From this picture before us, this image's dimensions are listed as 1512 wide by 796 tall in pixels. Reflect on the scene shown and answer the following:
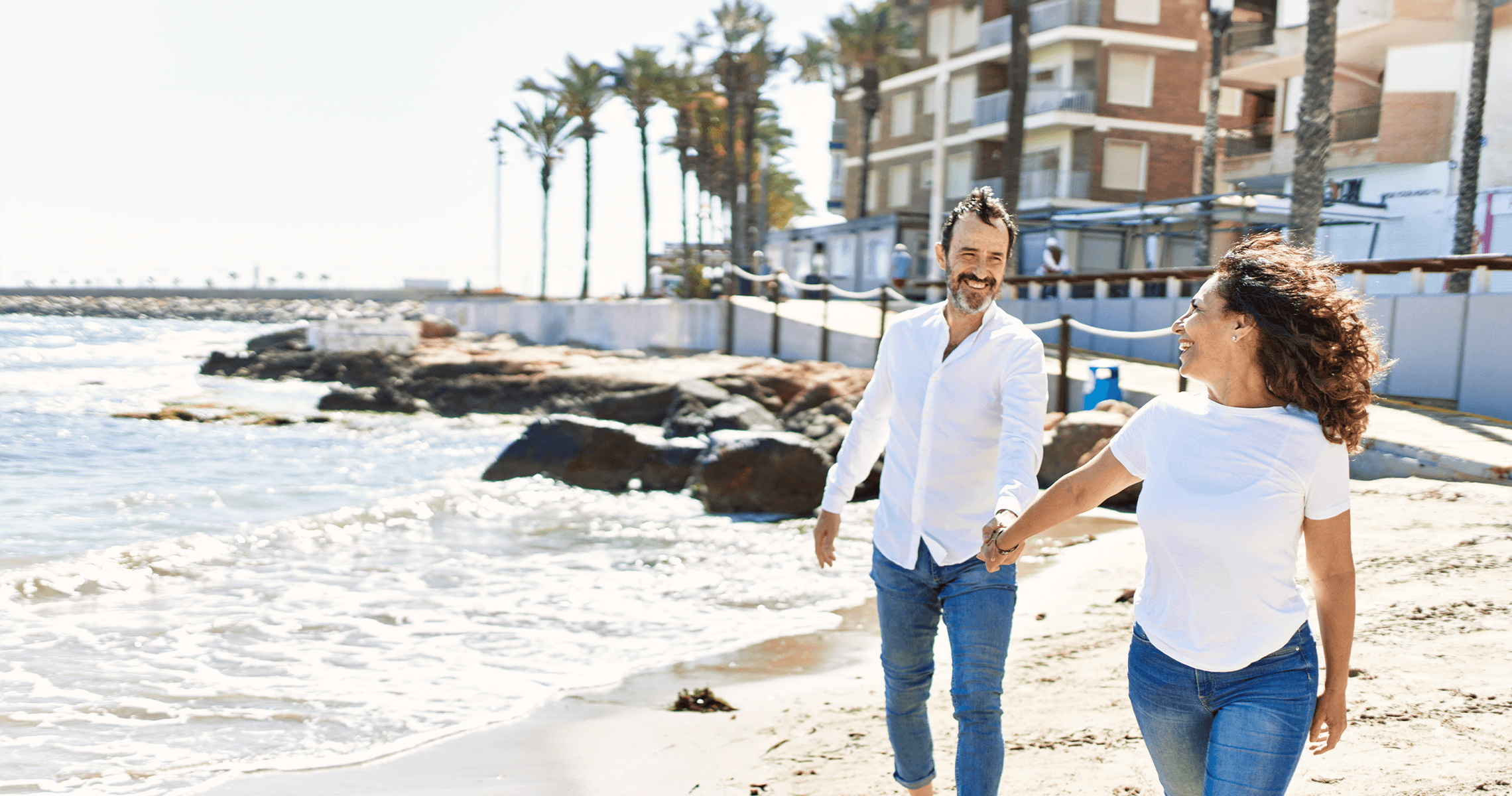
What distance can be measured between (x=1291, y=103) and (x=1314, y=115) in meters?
18.8

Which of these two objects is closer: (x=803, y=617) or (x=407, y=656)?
(x=407, y=656)

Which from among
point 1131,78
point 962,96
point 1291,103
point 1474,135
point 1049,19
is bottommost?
point 1474,135

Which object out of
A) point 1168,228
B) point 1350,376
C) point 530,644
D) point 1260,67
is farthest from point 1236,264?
point 1260,67

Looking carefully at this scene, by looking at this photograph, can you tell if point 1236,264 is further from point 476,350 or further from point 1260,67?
point 1260,67

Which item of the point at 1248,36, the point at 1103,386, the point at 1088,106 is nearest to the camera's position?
the point at 1103,386

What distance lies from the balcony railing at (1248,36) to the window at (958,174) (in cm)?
943

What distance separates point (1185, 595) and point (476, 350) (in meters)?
26.9

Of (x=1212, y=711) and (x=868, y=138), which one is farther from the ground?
(x=868, y=138)

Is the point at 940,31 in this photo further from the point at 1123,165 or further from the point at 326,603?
the point at 326,603

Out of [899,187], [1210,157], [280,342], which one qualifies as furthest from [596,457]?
[899,187]

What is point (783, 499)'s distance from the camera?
11.4m

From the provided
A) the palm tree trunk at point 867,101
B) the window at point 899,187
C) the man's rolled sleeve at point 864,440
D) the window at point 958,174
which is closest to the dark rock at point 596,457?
the man's rolled sleeve at point 864,440

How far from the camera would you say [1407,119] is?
2648 centimetres

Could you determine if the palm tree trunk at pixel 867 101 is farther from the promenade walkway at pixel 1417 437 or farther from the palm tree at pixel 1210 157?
the promenade walkway at pixel 1417 437
